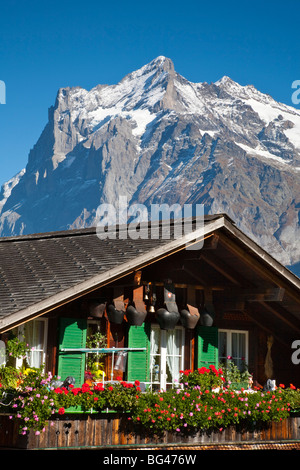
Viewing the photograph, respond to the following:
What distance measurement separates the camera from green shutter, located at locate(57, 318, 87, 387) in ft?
44.7

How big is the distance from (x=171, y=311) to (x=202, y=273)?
1459 mm

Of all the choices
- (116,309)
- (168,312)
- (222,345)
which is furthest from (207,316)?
(116,309)

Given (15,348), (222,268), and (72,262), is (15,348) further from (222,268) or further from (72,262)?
(222,268)

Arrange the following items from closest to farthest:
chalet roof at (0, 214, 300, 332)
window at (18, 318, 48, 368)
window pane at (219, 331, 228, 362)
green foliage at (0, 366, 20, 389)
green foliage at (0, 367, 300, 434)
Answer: green foliage at (0, 367, 300, 434), chalet roof at (0, 214, 300, 332), green foliage at (0, 366, 20, 389), window at (18, 318, 48, 368), window pane at (219, 331, 228, 362)

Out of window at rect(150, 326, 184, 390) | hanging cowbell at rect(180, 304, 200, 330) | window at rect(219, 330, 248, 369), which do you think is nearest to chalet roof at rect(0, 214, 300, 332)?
hanging cowbell at rect(180, 304, 200, 330)

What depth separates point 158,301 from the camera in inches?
603

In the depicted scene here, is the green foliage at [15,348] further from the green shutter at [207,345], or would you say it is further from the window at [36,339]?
the green shutter at [207,345]

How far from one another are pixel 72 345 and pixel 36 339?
2.12 ft

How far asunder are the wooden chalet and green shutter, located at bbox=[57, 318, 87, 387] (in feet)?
0.06

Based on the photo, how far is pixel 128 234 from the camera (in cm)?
1460

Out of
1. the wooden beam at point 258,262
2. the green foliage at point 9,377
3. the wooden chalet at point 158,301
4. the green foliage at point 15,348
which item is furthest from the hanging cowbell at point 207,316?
the green foliage at point 9,377

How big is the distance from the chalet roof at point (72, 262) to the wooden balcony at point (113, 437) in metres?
1.69

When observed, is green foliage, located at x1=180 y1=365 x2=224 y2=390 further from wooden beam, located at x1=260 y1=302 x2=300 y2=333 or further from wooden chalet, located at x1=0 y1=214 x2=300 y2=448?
wooden beam, located at x1=260 y1=302 x2=300 y2=333
